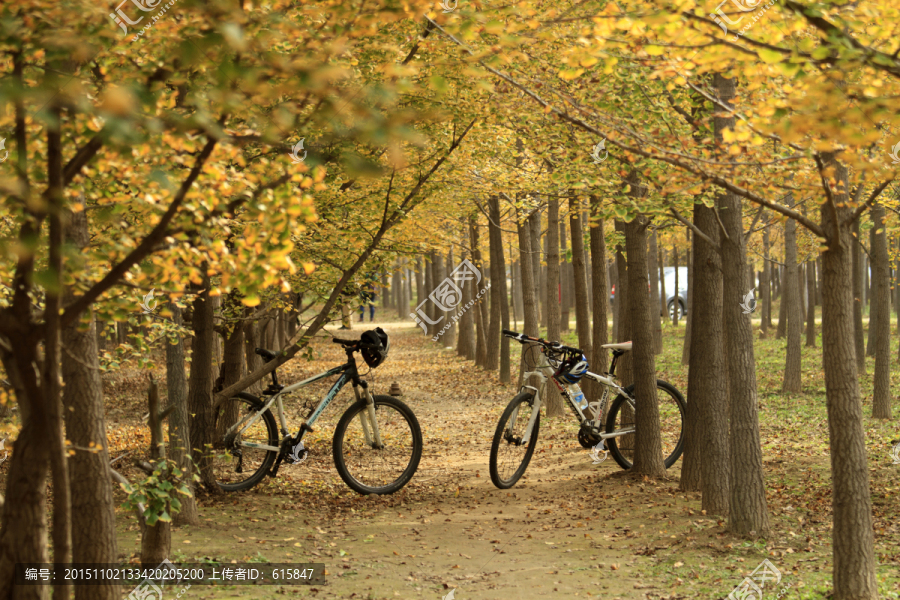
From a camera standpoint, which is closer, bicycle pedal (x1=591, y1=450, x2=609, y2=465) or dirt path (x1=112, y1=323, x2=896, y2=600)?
dirt path (x1=112, y1=323, x2=896, y2=600)

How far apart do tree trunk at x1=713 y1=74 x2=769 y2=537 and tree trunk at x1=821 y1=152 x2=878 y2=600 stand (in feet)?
4.20

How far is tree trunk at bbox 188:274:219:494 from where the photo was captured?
6426 mm

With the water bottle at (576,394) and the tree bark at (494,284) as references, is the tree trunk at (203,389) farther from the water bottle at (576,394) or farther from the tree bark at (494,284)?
the tree bark at (494,284)

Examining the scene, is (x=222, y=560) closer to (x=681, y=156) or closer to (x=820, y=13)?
(x=681, y=156)

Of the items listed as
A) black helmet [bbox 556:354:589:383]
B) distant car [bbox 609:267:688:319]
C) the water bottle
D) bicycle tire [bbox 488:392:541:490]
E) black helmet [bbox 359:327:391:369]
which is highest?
distant car [bbox 609:267:688:319]

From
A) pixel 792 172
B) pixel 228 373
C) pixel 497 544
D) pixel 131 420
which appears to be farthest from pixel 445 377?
pixel 792 172

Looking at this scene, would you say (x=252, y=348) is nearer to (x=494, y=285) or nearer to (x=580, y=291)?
(x=580, y=291)

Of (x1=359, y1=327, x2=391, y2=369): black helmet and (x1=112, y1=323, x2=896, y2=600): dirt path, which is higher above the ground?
(x1=359, y1=327, x2=391, y2=369): black helmet

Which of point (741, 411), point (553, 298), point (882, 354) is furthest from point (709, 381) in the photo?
point (553, 298)

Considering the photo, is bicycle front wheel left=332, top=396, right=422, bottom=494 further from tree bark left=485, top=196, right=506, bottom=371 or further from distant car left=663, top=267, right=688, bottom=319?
distant car left=663, top=267, right=688, bottom=319

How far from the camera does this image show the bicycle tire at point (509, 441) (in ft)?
23.7

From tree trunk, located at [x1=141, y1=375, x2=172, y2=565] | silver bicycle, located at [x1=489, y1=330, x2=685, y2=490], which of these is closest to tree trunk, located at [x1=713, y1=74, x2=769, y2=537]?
silver bicycle, located at [x1=489, y1=330, x2=685, y2=490]

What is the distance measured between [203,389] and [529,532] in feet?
10.4

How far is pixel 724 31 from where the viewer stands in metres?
3.82
